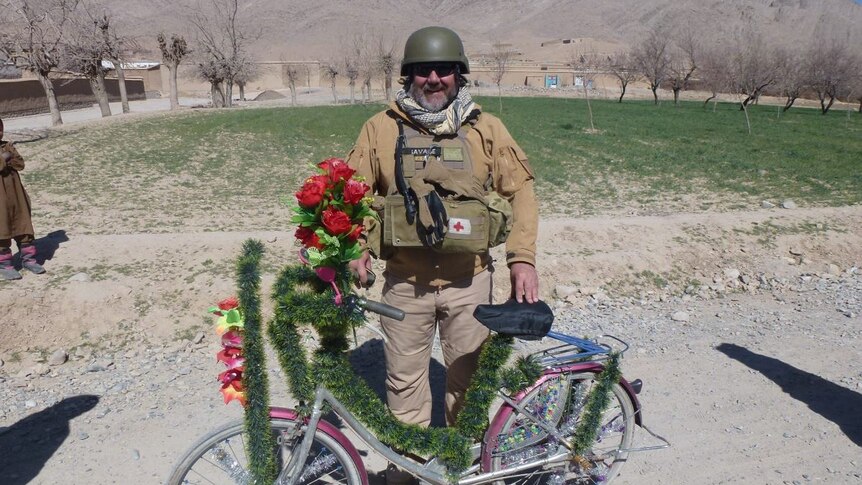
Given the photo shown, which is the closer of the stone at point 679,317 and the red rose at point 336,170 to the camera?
the red rose at point 336,170

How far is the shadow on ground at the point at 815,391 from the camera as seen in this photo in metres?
4.19

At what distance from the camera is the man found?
2.89m

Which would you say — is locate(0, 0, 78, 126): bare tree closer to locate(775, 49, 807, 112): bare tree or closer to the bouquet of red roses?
the bouquet of red roses

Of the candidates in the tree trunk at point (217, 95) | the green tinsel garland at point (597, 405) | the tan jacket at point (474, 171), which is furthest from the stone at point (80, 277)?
the tree trunk at point (217, 95)

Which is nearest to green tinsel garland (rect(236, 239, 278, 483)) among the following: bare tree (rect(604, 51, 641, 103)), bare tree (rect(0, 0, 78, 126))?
bare tree (rect(0, 0, 78, 126))

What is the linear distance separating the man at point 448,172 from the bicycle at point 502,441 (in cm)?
32

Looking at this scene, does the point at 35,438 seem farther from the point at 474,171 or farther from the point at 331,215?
the point at 474,171

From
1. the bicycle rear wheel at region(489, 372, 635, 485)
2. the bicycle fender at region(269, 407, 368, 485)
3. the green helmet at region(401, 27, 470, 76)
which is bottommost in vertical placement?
the bicycle rear wheel at region(489, 372, 635, 485)

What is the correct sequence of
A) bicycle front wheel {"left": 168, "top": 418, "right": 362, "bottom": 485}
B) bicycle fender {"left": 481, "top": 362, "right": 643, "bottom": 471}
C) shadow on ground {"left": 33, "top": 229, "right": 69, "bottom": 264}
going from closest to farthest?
bicycle front wheel {"left": 168, "top": 418, "right": 362, "bottom": 485} < bicycle fender {"left": 481, "top": 362, "right": 643, "bottom": 471} < shadow on ground {"left": 33, "top": 229, "right": 69, "bottom": 264}

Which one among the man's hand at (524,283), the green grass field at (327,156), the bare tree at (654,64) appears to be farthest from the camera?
the bare tree at (654,64)

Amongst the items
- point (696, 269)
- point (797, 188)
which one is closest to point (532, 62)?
point (797, 188)

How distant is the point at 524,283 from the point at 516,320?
0.73 ft

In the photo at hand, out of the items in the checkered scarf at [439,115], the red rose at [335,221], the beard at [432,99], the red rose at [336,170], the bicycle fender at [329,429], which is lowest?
the bicycle fender at [329,429]

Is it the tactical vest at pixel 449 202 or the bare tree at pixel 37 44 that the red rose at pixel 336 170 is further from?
the bare tree at pixel 37 44
